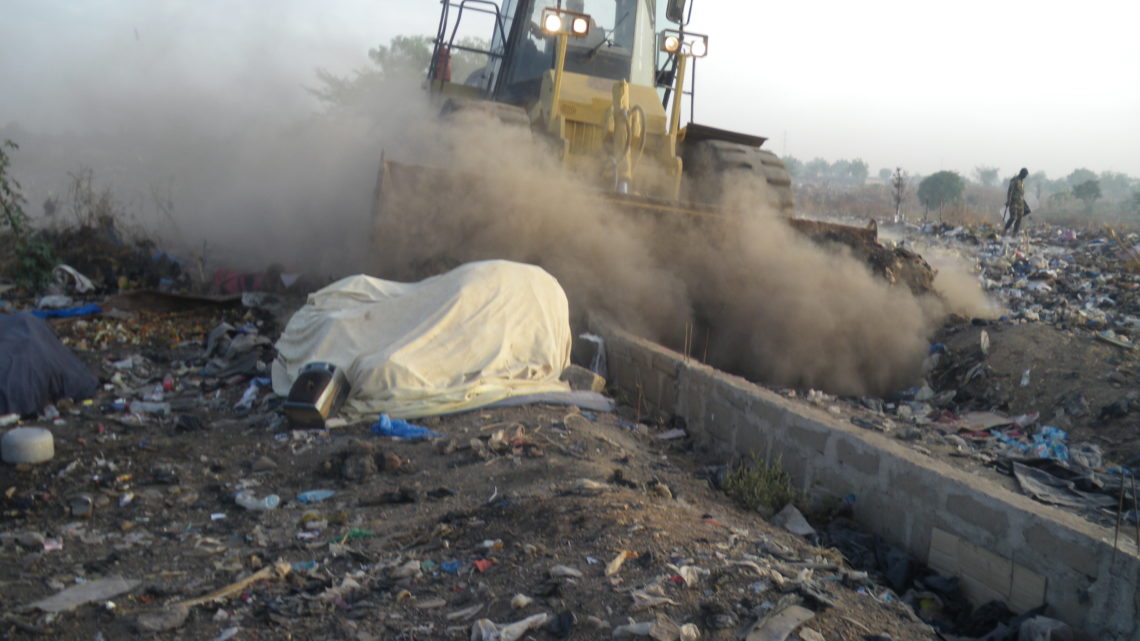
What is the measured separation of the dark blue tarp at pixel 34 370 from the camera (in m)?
5.87

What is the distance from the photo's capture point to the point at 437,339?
6.04 meters

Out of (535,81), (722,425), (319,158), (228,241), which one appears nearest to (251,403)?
(722,425)

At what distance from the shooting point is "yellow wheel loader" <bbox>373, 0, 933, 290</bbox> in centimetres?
808

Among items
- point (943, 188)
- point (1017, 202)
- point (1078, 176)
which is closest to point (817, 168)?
point (1078, 176)

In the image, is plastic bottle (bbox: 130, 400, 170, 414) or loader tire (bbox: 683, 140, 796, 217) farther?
loader tire (bbox: 683, 140, 796, 217)

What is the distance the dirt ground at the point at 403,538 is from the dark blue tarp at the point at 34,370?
283 mm

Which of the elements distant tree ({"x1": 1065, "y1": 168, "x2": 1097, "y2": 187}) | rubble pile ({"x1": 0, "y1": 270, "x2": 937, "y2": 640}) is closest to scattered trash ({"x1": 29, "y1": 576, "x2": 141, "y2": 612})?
rubble pile ({"x1": 0, "y1": 270, "x2": 937, "y2": 640})

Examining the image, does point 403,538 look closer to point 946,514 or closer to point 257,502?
point 257,502

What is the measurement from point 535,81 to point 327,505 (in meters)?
6.45

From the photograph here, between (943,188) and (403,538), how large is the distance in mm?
38688

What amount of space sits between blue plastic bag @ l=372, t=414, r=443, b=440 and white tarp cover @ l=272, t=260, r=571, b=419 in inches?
8.1

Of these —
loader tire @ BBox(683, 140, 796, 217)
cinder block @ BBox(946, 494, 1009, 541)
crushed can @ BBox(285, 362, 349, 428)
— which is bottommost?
crushed can @ BBox(285, 362, 349, 428)

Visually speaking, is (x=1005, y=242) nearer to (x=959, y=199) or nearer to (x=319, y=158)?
(x=319, y=158)

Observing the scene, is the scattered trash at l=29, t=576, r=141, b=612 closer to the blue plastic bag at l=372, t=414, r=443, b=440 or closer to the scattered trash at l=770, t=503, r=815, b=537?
the blue plastic bag at l=372, t=414, r=443, b=440
